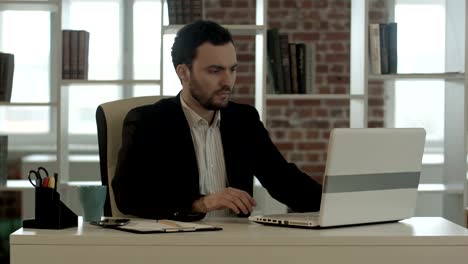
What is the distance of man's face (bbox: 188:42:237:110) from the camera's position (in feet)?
9.29

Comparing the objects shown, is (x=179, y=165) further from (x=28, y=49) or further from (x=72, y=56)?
(x=28, y=49)

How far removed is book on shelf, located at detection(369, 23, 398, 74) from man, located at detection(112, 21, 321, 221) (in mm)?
1384

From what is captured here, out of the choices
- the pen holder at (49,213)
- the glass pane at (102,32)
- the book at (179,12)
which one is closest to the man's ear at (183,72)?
the pen holder at (49,213)

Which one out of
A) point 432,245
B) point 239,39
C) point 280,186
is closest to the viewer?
point 432,245

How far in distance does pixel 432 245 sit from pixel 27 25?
4.08 metres

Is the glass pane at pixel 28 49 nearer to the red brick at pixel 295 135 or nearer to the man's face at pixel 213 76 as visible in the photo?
the red brick at pixel 295 135

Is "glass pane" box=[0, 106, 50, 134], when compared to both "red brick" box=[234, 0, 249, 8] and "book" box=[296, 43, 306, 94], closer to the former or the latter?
"red brick" box=[234, 0, 249, 8]

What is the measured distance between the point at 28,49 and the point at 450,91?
112 inches

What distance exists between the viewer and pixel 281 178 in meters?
2.83

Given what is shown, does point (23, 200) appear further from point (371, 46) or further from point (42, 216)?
point (42, 216)

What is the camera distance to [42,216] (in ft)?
6.65

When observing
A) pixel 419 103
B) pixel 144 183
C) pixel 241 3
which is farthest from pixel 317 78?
pixel 144 183

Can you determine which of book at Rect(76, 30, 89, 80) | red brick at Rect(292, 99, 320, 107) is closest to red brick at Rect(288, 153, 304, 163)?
red brick at Rect(292, 99, 320, 107)

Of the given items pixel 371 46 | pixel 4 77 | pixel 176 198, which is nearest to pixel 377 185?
pixel 176 198
